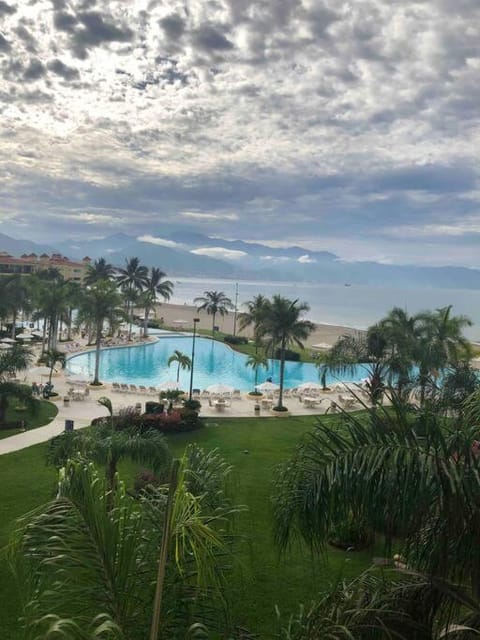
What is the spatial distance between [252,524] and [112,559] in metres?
8.61

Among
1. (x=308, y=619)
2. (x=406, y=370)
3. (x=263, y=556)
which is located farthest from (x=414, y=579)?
(x=406, y=370)

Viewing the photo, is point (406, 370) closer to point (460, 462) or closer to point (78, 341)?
point (460, 462)

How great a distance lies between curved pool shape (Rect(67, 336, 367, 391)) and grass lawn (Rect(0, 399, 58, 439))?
911cm

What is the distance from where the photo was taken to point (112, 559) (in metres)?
3.53

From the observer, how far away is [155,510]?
167 inches

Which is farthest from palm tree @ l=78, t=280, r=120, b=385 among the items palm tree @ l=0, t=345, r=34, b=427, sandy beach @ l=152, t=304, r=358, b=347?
sandy beach @ l=152, t=304, r=358, b=347

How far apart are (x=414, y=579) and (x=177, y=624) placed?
202 centimetres

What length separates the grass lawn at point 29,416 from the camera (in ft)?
66.2

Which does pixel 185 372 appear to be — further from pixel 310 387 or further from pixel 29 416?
pixel 29 416

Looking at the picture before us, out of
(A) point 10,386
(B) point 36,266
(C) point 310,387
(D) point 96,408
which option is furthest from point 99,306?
(B) point 36,266

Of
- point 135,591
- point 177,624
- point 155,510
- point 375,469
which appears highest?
point 375,469

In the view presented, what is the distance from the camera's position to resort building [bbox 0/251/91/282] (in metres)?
73.6

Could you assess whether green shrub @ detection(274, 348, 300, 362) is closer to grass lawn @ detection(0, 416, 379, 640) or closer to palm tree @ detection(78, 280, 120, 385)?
palm tree @ detection(78, 280, 120, 385)

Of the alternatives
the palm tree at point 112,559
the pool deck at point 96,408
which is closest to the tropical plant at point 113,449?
the palm tree at point 112,559
